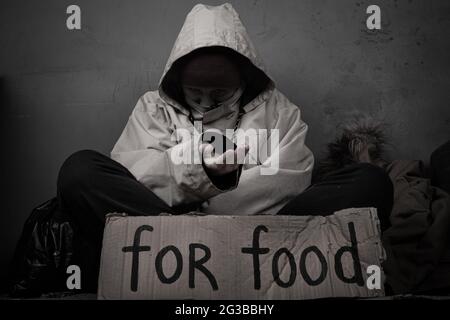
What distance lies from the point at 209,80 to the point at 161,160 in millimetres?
348

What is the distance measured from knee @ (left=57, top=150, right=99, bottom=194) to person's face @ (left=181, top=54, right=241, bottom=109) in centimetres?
47

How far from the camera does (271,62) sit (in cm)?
219

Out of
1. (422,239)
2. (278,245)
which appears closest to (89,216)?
(278,245)

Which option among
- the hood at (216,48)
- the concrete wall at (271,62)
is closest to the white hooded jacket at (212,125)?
the hood at (216,48)

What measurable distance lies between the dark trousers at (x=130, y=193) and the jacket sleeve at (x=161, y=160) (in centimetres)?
6

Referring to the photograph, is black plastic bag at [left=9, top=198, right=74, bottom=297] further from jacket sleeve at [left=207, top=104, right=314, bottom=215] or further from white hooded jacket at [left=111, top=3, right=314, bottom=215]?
jacket sleeve at [left=207, top=104, right=314, bottom=215]

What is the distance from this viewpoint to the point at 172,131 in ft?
5.56

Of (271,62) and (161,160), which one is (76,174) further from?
(271,62)

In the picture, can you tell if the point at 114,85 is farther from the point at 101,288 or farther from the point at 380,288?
the point at 380,288

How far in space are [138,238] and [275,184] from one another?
49cm

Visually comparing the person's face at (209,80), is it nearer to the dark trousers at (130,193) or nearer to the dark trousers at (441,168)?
the dark trousers at (130,193)

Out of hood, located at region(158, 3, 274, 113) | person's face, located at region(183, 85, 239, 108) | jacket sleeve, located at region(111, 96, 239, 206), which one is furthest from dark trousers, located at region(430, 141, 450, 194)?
jacket sleeve, located at region(111, 96, 239, 206)

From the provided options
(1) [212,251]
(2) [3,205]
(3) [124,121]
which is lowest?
(2) [3,205]

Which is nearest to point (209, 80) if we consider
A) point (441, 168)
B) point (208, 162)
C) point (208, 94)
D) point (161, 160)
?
point (208, 94)
